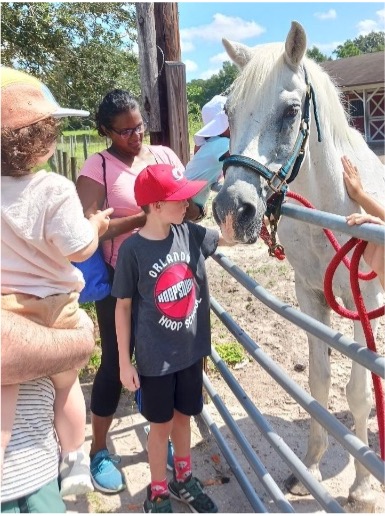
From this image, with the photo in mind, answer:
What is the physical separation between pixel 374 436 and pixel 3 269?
9.09ft

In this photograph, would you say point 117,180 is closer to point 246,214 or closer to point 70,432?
point 246,214

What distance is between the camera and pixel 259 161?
2088mm

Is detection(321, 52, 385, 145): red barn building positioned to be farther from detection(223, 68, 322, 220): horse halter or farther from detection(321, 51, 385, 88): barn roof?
detection(223, 68, 322, 220): horse halter

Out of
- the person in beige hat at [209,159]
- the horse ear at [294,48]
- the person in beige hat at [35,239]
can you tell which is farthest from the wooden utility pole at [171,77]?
the person in beige hat at [35,239]

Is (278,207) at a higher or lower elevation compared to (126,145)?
lower

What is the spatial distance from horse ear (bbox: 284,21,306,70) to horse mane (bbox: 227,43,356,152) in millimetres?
31

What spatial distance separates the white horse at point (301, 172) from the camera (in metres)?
2.04

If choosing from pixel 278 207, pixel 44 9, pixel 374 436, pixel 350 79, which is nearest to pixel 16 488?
pixel 278 207

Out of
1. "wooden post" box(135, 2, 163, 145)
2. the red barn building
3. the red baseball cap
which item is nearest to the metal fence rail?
the red baseball cap

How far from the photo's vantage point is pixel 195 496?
8.11 feet

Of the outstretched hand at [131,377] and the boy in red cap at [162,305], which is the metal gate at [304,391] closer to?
the boy in red cap at [162,305]

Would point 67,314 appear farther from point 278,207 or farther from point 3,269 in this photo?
point 278,207

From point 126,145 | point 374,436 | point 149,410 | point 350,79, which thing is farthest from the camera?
point 350,79

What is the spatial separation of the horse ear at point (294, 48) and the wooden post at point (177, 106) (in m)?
0.97
